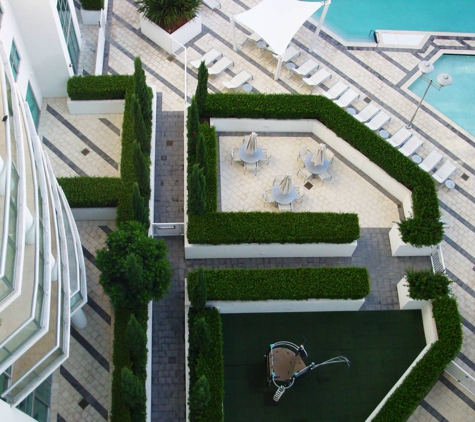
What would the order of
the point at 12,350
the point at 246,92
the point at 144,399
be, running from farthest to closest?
1. the point at 246,92
2. the point at 144,399
3. the point at 12,350

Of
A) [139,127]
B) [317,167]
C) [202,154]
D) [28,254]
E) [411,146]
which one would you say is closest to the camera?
[28,254]

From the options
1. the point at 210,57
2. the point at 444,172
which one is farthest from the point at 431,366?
the point at 210,57

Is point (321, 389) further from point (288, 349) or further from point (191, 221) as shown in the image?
point (191, 221)

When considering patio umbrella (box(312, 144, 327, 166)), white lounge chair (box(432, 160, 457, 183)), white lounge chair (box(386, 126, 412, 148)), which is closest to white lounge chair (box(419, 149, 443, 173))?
white lounge chair (box(432, 160, 457, 183))

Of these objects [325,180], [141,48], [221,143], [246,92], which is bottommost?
[325,180]

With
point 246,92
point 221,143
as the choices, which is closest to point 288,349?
point 221,143

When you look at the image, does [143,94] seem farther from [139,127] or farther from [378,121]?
[378,121]

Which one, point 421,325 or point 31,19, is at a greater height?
point 31,19
